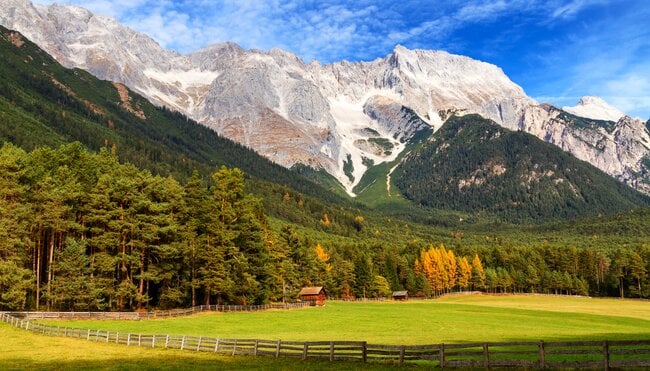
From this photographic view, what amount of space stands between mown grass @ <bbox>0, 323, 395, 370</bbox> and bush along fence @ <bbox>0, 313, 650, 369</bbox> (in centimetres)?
111

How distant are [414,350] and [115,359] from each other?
66.2ft

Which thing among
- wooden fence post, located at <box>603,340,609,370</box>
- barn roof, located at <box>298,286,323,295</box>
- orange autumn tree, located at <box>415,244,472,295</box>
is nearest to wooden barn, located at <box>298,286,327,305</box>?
barn roof, located at <box>298,286,323,295</box>

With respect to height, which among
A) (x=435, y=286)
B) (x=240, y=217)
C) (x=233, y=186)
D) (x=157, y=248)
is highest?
(x=233, y=186)

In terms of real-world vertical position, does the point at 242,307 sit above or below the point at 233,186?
below

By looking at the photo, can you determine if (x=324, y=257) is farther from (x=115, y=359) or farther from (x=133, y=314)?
(x=115, y=359)

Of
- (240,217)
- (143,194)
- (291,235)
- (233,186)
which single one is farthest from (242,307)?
(291,235)

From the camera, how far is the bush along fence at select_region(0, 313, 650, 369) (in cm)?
2548

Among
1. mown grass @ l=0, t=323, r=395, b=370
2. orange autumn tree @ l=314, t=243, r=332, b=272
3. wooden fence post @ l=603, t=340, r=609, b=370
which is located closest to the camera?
wooden fence post @ l=603, t=340, r=609, b=370

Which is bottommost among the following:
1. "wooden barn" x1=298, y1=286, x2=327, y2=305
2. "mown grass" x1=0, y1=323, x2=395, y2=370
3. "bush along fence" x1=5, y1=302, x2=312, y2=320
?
"wooden barn" x1=298, y1=286, x2=327, y2=305

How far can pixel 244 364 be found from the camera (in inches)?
1284

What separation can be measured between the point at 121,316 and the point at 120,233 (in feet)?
35.3

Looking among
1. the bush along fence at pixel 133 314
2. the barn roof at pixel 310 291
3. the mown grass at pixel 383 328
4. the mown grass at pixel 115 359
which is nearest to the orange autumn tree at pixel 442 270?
the barn roof at pixel 310 291

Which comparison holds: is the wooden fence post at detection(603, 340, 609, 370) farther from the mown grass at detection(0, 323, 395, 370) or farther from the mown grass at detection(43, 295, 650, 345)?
the mown grass at detection(43, 295, 650, 345)

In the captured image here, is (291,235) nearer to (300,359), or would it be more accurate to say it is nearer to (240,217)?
(240,217)
